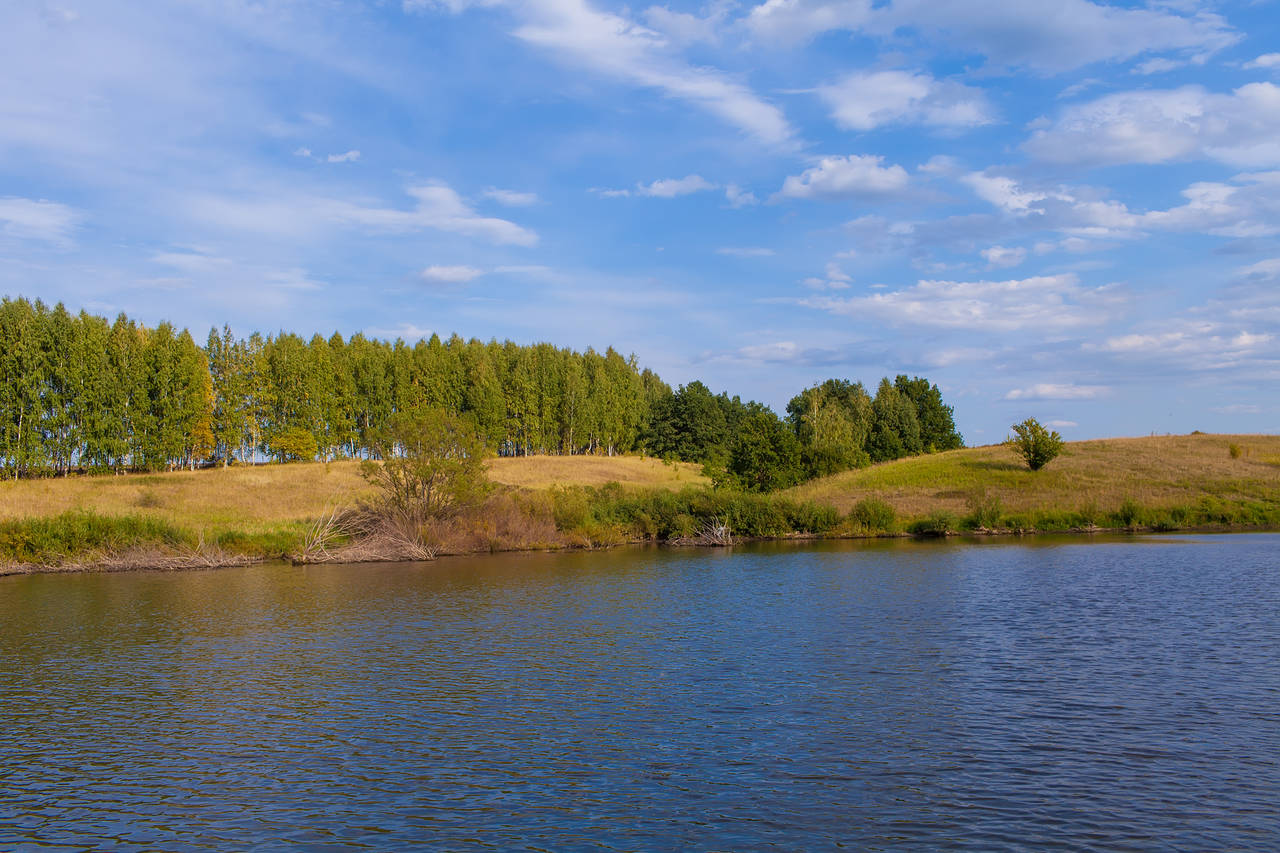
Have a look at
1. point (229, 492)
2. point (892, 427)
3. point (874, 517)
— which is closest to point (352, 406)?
point (229, 492)

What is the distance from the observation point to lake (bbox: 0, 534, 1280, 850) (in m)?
11.6

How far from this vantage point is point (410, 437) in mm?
54844

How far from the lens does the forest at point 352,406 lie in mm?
73375

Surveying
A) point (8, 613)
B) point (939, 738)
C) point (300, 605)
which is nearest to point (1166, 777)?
point (939, 738)

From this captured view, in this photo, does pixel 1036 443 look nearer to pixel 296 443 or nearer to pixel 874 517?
pixel 874 517

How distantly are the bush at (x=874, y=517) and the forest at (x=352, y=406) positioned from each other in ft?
29.7

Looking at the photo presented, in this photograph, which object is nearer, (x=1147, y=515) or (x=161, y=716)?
(x=161, y=716)

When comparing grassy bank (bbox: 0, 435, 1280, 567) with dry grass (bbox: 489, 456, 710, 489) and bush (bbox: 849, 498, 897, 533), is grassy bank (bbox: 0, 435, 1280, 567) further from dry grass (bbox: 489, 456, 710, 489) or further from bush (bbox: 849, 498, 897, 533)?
dry grass (bbox: 489, 456, 710, 489)

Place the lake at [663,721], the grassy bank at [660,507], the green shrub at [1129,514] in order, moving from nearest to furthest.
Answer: the lake at [663,721] < the grassy bank at [660,507] < the green shrub at [1129,514]

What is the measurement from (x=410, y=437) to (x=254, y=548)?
11470 mm

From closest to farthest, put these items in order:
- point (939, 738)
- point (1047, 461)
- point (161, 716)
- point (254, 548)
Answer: point (939, 738)
point (161, 716)
point (254, 548)
point (1047, 461)

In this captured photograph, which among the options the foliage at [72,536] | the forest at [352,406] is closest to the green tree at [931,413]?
the forest at [352,406]

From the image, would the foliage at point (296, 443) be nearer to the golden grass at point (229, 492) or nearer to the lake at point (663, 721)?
the golden grass at point (229, 492)

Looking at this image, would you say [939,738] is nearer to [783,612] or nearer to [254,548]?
[783,612]
